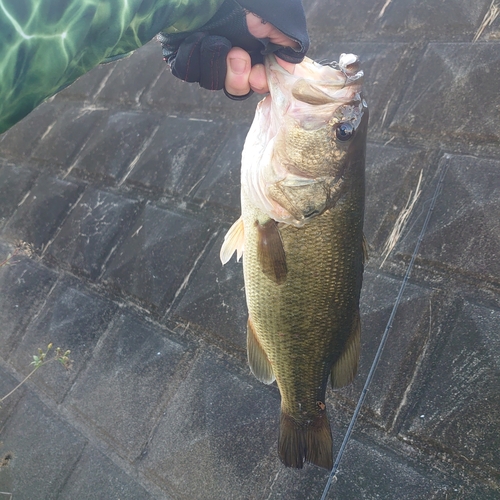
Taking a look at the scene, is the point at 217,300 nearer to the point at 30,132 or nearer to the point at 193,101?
the point at 193,101

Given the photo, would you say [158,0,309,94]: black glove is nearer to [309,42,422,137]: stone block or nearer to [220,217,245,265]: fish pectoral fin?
[220,217,245,265]: fish pectoral fin

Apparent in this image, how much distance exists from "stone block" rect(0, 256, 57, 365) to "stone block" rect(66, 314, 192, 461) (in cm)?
80

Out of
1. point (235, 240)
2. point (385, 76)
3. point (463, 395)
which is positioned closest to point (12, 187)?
point (235, 240)

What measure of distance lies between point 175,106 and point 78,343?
2475 millimetres

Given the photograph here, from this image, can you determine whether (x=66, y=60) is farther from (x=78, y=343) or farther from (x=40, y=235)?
(x=40, y=235)

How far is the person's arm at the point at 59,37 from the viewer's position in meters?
1.54

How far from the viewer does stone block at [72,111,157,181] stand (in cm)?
499

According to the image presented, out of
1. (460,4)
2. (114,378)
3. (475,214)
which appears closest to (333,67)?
(475,214)

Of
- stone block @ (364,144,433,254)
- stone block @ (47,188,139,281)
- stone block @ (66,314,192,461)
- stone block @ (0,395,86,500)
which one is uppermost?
stone block @ (364,144,433,254)

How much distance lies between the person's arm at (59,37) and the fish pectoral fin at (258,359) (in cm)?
145

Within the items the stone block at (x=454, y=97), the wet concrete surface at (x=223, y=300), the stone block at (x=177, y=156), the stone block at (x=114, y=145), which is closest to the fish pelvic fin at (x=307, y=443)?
the wet concrete surface at (x=223, y=300)

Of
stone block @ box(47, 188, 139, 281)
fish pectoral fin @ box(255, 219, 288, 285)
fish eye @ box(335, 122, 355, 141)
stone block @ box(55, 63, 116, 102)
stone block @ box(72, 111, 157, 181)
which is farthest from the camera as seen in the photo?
stone block @ box(55, 63, 116, 102)

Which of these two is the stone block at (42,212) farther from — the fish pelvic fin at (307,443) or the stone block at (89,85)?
the fish pelvic fin at (307,443)

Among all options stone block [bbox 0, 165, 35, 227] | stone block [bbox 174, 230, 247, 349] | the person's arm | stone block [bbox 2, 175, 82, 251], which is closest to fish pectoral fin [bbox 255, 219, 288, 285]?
the person's arm
